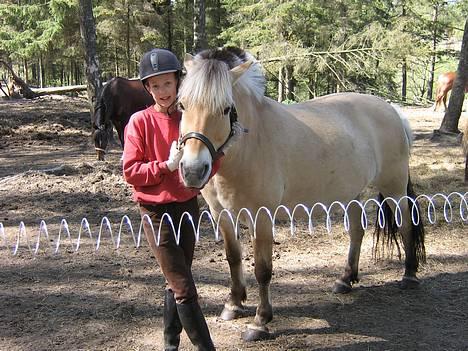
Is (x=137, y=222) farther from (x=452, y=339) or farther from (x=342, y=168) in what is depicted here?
(x=452, y=339)

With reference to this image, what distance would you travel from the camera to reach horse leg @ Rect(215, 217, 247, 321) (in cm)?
363

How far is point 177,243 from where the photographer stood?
104 inches

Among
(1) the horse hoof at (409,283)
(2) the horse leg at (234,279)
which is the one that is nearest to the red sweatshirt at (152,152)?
(2) the horse leg at (234,279)

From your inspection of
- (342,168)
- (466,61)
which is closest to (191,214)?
(342,168)

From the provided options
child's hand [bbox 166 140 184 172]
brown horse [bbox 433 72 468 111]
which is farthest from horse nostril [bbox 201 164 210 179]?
brown horse [bbox 433 72 468 111]

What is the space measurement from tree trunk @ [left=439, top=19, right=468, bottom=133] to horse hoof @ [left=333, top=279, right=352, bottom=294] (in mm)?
8008

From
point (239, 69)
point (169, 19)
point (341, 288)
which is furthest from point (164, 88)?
point (169, 19)

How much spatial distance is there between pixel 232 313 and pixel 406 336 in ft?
4.39

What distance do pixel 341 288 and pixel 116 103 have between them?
18.7 ft

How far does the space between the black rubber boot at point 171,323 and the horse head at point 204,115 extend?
0.95 meters

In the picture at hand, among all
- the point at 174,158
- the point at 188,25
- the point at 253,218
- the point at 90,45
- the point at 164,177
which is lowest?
the point at 253,218

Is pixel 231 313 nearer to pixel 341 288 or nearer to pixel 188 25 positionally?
pixel 341 288

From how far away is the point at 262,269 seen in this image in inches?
134

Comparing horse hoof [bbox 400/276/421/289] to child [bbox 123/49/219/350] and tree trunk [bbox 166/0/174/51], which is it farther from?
tree trunk [bbox 166/0/174/51]
